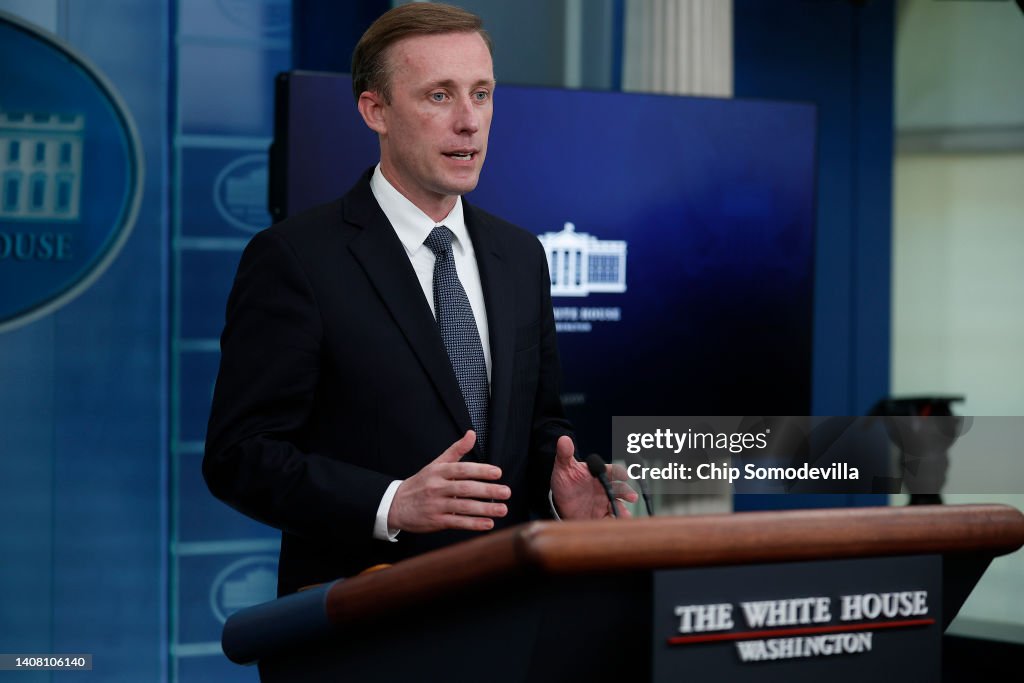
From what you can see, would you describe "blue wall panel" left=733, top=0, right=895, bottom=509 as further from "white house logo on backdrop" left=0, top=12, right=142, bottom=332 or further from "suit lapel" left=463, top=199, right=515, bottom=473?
"suit lapel" left=463, top=199, right=515, bottom=473

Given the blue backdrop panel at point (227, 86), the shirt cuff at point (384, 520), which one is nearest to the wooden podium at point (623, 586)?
the shirt cuff at point (384, 520)

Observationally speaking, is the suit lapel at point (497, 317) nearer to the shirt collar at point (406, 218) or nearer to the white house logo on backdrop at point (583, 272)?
the shirt collar at point (406, 218)

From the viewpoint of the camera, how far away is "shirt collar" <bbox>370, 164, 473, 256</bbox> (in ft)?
5.78

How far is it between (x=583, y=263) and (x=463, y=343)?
1527 mm

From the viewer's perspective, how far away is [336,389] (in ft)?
5.42

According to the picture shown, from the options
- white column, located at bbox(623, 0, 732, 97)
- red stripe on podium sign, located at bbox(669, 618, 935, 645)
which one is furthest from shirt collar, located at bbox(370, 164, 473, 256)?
white column, located at bbox(623, 0, 732, 97)

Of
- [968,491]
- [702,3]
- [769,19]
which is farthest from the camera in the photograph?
[769,19]

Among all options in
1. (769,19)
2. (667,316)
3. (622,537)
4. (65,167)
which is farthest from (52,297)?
(769,19)

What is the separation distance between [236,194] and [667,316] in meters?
1.35

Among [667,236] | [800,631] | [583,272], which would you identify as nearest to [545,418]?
[800,631]

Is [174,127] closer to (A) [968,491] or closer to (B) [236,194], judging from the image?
(B) [236,194]

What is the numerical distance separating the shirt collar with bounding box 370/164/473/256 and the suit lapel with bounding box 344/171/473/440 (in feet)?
0.09

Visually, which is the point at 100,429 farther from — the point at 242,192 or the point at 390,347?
the point at 390,347

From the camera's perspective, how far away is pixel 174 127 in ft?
10.9
